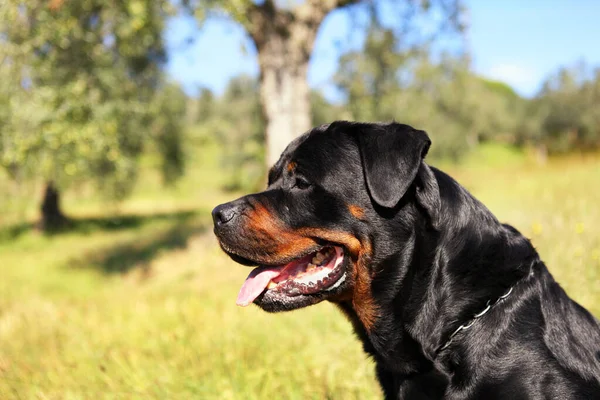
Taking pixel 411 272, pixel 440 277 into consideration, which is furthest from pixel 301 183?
pixel 440 277

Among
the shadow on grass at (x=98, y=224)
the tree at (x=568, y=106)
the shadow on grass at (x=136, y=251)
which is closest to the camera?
the shadow on grass at (x=136, y=251)

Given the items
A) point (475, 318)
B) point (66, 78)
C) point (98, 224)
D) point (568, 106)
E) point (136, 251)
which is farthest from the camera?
point (568, 106)

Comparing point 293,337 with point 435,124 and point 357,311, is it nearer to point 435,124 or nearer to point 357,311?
point 357,311

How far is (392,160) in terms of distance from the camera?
2742 mm

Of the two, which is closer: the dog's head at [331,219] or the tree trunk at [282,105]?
the dog's head at [331,219]

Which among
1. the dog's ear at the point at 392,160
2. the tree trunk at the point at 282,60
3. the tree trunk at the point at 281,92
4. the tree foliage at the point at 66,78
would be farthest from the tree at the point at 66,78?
the dog's ear at the point at 392,160

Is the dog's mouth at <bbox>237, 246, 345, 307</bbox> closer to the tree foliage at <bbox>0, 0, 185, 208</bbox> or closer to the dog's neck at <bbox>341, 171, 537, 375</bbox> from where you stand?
the dog's neck at <bbox>341, 171, 537, 375</bbox>

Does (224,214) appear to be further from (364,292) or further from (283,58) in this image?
(283,58)

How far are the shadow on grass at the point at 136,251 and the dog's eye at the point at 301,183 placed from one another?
11003 mm

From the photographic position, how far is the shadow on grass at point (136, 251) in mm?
14523

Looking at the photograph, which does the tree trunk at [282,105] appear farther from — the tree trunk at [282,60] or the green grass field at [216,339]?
the green grass field at [216,339]

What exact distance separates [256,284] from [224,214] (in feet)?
1.42

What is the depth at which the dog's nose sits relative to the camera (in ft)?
9.66

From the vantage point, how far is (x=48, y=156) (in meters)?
13.1
